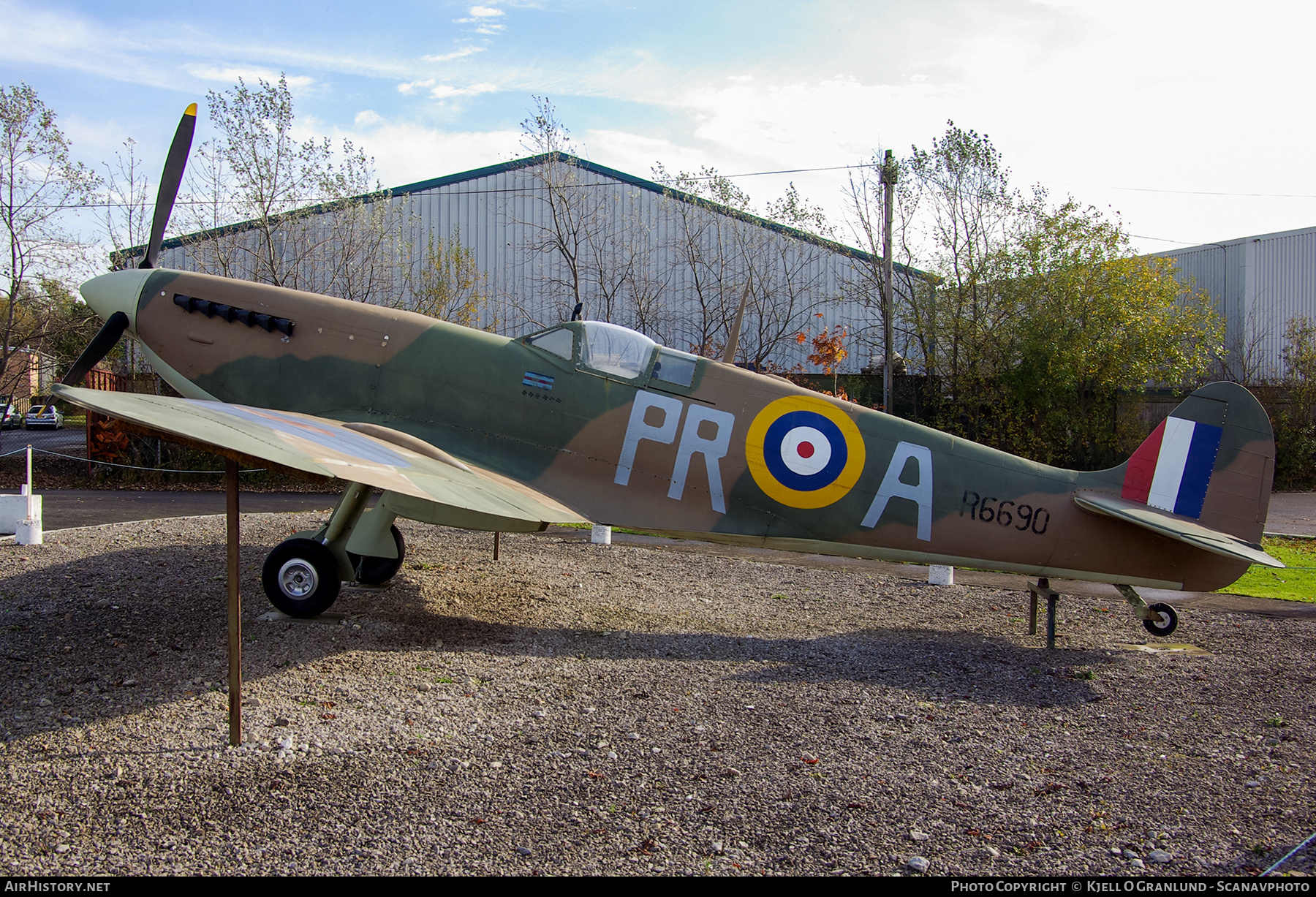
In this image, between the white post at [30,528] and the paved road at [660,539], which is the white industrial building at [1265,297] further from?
the white post at [30,528]

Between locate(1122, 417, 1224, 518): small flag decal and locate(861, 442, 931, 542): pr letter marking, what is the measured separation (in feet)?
5.56

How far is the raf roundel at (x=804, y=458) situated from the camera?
20.8 feet

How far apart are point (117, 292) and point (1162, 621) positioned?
9.78 metres

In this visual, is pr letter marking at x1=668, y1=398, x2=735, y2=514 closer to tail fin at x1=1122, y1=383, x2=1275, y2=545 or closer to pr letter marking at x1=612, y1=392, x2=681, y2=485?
pr letter marking at x1=612, y1=392, x2=681, y2=485

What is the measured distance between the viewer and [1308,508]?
709 inches

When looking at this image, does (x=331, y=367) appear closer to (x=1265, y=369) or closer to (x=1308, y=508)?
(x=1308, y=508)

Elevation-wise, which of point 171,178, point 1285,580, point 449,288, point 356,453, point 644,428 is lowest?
point 1285,580

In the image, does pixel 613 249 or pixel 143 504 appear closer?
pixel 143 504

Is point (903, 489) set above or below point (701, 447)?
below

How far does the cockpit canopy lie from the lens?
21.3 ft

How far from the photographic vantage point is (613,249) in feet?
70.6

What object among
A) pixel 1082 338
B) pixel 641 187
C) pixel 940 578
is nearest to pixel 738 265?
pixel 641 187

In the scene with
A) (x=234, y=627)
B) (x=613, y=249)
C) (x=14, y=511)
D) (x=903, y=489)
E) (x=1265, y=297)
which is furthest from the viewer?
(x=1265, y=297)

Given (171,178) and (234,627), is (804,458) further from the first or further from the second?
(171,178)
